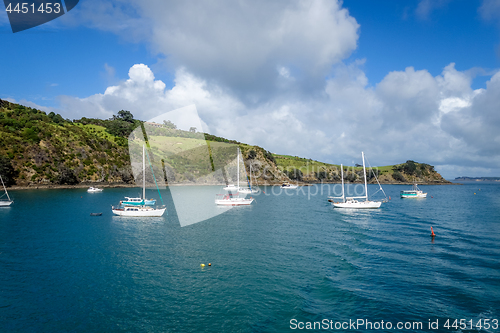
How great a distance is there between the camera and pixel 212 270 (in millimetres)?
24609

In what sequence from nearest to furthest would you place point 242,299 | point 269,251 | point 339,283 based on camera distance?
point 242,299 → point 339,283 → point 269,251

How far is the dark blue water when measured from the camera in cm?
1683

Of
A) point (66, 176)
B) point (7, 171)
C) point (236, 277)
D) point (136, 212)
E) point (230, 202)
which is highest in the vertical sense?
point (7, 171)

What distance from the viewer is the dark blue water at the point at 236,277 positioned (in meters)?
16.8

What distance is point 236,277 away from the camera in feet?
75.5

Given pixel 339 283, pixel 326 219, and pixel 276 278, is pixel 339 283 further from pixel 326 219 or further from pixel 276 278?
pixel 326 219

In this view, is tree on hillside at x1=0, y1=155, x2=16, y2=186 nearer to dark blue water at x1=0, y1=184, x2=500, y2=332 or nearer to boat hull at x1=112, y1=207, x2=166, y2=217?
dark blue water at x1=0, y1=184, x2=500, y2=332

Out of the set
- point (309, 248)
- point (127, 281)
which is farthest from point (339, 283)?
point (127, 281)

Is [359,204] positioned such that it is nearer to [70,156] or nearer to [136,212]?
[136,212]

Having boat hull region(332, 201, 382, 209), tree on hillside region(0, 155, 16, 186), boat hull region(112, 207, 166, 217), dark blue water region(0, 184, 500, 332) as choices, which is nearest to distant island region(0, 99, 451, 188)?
tree on hillside region(0, 155, 16, 186)

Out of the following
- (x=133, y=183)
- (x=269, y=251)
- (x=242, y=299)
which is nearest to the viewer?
(x=242, y=299)

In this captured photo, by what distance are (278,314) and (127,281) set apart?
43.4 feet

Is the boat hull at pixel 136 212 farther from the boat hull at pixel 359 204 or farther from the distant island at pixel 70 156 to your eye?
the boat hull at pixel 359 204

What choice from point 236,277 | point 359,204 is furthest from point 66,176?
point 236,277
